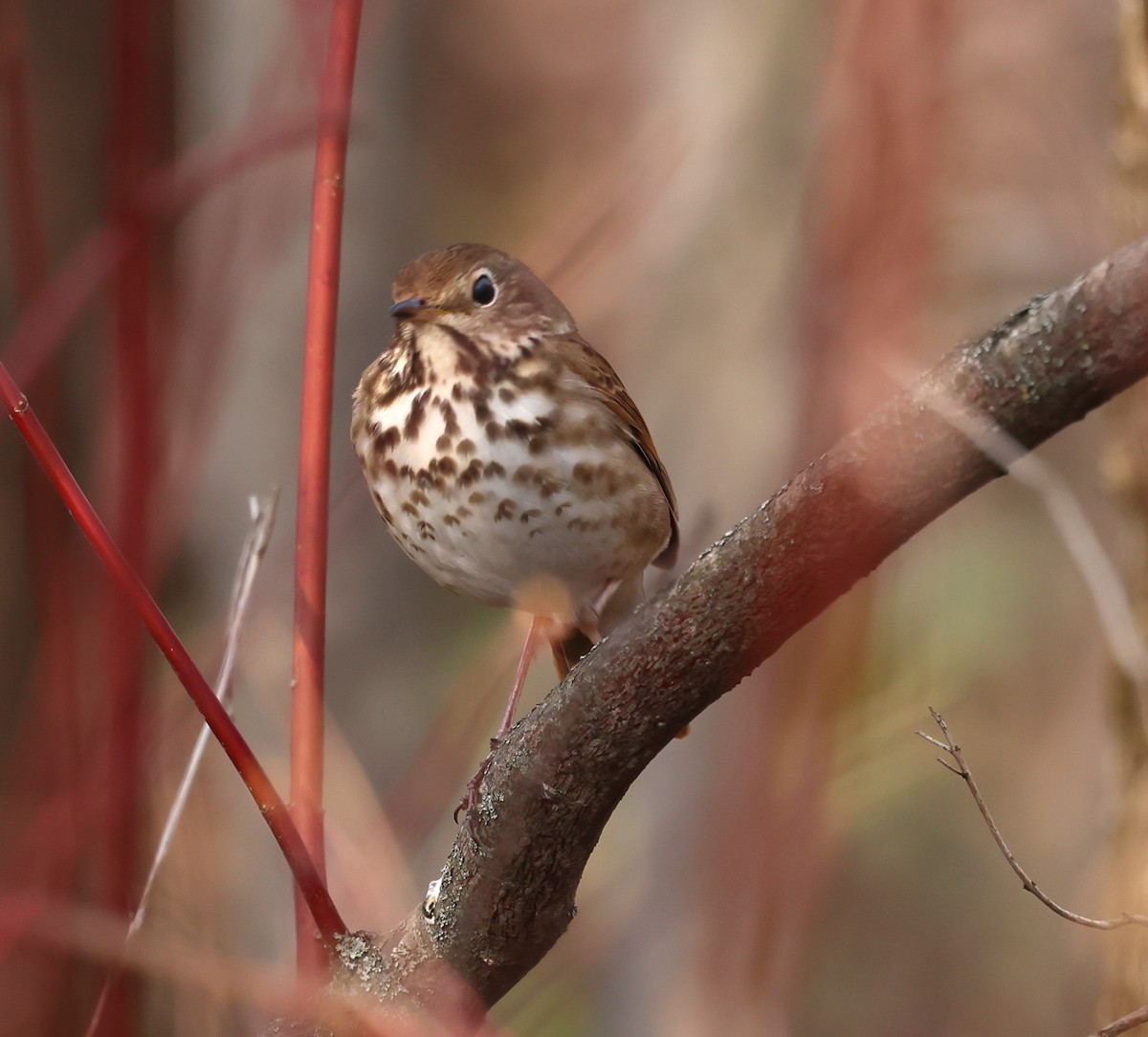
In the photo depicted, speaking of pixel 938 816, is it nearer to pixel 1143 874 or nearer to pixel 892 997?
pixel 892 997

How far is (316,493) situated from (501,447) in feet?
2.95

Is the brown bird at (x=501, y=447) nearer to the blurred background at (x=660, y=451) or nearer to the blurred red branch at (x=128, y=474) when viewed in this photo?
the blurred background at (x=660, y=451)

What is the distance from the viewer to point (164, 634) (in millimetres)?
1306

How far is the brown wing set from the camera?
8.60 ft

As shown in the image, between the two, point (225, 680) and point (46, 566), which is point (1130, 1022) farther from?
point (46, 566)

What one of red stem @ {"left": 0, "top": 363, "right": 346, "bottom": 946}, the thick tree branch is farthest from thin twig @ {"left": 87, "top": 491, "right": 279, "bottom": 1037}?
the thick tree branch

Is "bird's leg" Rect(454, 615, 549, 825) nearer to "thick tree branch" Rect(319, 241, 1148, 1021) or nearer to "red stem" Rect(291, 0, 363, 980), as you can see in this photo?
"thick tree branch" Rect(319, 241, 1148, 1021)

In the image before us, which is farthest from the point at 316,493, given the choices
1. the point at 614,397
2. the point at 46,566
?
the point at 614,397

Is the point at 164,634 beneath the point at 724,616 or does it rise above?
above

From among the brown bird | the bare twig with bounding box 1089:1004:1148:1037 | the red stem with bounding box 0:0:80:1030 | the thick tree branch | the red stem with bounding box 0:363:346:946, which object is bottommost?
the bare twig with bounding box 1089:1004:1148:1037

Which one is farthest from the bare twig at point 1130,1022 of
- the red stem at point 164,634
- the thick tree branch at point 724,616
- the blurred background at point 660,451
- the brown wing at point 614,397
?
the brown wing at point 614,397

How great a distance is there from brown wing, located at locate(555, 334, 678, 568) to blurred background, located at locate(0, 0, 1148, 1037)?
190 millimetres

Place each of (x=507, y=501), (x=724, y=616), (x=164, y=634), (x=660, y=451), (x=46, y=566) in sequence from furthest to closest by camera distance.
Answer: (x=660, y=451)
(x=507, y=501)
(x=46, y=566)
(x=724, y=616)
(x=164, y=634)

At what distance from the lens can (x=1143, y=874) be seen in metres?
2.74
